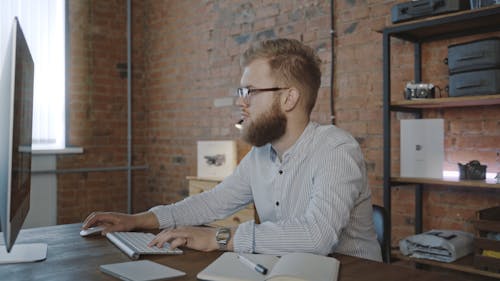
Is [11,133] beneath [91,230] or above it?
above

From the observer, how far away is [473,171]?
8.00 feet

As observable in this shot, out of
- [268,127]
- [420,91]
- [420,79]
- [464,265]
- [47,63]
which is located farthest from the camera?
[47,63]

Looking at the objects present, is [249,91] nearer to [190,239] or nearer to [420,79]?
[190,239]

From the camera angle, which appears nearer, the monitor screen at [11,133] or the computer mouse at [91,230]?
the monitor screen at [11,133]

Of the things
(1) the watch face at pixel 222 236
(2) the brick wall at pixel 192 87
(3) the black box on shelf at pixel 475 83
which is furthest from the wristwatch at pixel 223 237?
(2) the brick wall at pixel 192 87

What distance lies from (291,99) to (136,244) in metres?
0.76

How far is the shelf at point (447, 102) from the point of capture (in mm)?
2317

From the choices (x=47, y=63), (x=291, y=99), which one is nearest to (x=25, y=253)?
(x=291, y=99)

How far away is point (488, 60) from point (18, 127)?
2030mm

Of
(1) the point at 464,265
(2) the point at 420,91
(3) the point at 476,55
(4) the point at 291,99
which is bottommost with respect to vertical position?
(1) the point at 464,265

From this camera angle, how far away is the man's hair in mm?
1787

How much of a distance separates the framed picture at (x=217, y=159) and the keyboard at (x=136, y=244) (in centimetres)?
202

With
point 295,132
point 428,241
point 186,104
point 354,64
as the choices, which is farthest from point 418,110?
point 186,104

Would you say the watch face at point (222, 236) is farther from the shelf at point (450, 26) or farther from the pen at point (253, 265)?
the shelf at point (450, 26)
